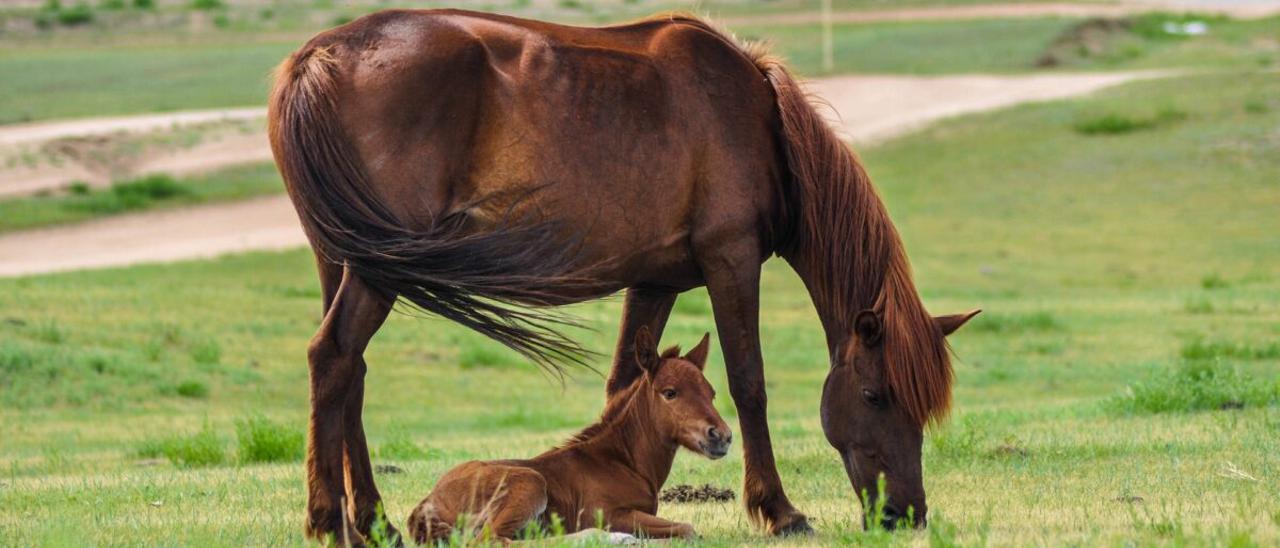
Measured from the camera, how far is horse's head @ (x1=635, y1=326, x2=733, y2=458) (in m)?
6.78

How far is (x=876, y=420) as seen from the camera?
6879mm

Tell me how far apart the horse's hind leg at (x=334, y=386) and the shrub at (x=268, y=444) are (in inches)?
168

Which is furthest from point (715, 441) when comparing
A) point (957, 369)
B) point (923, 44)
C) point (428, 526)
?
point (923, 44)

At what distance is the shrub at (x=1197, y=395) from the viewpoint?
11.0 meters

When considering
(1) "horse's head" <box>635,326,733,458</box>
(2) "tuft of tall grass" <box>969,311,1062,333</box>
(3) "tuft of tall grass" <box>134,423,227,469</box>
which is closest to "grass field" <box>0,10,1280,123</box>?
(2) "tuft of tall grass" <box>969,311,1062,333</box>

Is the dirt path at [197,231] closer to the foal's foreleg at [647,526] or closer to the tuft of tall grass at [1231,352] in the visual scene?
the tuft of tall grass at [1231,352]

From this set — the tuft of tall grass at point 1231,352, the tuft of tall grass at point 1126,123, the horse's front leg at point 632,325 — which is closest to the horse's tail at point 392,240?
the horse's front leg at point 632,325

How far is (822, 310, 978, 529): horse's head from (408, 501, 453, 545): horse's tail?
1.70 metres

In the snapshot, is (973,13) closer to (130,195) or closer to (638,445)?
(130,195)

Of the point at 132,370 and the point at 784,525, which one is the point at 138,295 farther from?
the point at 784,525

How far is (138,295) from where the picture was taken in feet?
57.9

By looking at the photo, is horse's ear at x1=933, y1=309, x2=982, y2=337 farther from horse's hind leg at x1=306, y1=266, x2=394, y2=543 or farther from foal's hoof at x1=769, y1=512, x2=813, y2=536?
horse's hind leg at x1=306, y1=266, x2=394, y2=543

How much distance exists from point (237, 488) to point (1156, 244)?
18915 millimetres

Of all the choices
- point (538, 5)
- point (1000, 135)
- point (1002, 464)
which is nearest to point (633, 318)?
point (1002, 464)
